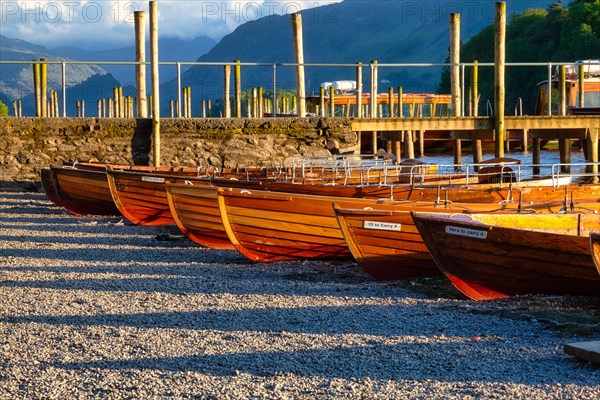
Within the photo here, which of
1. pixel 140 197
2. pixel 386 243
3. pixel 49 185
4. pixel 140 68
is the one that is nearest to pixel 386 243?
pixel 386 243

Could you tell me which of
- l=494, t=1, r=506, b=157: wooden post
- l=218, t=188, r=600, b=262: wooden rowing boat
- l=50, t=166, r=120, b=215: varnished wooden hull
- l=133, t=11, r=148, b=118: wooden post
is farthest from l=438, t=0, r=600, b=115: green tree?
l=218, t=188, r=600, b=262: wooden rowing boat

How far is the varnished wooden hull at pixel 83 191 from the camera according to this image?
58.8 ft

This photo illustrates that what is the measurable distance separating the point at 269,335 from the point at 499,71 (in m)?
12.6

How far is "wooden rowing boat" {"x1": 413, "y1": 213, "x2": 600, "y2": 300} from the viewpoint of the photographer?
9.57 metres

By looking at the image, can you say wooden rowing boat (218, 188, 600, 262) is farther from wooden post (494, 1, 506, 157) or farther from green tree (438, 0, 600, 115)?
green tree (438, 0, 600, 115)

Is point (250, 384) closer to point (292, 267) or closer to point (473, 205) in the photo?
point (292, 267)

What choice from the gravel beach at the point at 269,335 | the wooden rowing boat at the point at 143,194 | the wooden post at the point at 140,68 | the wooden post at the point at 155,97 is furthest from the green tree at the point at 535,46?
the gravel beach at the point at 269,335

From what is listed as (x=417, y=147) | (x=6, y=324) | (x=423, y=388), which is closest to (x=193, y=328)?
(x=6, y=324)

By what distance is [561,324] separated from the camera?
878 cm

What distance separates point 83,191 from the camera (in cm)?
1848

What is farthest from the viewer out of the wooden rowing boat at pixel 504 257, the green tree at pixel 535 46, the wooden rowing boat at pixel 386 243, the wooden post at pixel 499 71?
the green tree at pixel 535 46

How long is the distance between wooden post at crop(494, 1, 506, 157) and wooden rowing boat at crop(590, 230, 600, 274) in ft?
36.5

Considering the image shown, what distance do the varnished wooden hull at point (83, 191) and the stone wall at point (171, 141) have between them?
6.19ft

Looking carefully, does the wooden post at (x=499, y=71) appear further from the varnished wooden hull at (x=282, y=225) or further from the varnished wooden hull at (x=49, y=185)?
the varnished wooden hull at (x=49, y=185)
